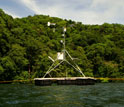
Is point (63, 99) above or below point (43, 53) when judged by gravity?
below

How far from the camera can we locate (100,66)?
3108 inches

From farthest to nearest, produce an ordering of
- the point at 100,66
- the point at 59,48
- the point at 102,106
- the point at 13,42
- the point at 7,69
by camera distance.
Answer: the point at 59,48 < the point at 100,66 < the point at 13,42 < the point at 7,69 < the point at 102,106

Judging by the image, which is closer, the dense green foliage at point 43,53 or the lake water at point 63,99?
the lake water at point 63,99

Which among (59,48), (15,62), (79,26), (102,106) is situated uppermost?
(79,26)

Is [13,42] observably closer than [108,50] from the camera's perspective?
Yes

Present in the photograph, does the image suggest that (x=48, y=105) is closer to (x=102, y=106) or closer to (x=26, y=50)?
(x=102, y=106)

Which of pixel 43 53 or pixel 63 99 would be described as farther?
pixel 43 53

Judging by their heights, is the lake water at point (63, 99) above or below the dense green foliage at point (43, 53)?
below

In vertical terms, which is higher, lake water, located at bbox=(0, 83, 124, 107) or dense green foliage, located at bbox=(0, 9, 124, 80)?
dense green foliage, located at bbox=(0, 9, 124, 80)

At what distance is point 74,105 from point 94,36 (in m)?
77.6

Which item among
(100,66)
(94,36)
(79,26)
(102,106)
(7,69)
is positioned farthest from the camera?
(79,26)

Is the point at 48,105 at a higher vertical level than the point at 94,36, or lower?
lower

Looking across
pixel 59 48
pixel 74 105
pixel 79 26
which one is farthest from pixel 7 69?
pixel 79 26

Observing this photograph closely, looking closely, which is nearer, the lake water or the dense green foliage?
the lake water
